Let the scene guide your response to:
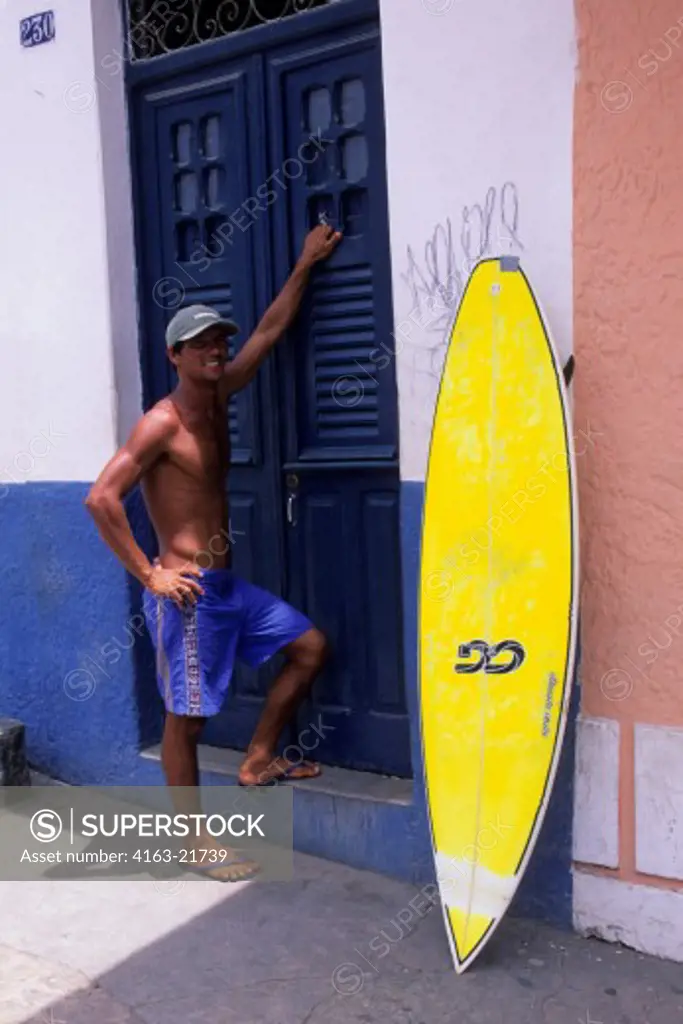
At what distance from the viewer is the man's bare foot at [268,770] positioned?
13.9 ft

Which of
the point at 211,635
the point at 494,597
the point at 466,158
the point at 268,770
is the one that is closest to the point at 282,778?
the point at 268,770

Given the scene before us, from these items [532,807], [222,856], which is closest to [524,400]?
[532,807]

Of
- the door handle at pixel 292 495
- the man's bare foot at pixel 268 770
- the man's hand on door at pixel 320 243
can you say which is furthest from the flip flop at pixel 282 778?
the man's hand on door at pixel 320 243

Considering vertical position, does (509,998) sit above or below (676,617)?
below

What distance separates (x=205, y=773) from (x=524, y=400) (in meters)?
1.94

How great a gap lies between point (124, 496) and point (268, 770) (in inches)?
44.2

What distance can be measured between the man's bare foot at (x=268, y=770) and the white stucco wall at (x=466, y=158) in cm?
118

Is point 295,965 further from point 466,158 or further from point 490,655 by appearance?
point 466,158

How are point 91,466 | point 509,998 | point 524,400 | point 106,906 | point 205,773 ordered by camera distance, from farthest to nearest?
1. point 91,466
2. point 205,773
3. point 106,906
4. point 524,400
5. point 509,998

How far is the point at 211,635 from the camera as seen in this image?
3965 millimetres

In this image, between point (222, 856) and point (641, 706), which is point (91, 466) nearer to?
point (222, 856)

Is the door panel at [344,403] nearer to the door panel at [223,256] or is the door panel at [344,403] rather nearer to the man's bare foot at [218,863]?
the door panel at [223,256]

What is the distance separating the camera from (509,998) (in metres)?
3.17

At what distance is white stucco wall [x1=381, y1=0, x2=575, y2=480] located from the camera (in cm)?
340
